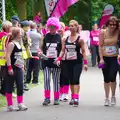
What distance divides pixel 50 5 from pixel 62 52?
19.3 feet

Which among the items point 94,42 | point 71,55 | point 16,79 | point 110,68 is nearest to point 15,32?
point 16,79

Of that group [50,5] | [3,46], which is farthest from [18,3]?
[3,46]

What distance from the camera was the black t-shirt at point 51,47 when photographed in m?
9.47

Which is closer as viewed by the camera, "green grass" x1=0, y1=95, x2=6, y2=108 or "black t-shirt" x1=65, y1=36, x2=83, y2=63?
"black t-shirt" x1=65, y1=36, x2=83, y2=63

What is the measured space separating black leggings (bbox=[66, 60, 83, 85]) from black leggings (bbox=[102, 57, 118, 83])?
572 millimetres

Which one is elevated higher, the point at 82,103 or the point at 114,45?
the point at 114,45

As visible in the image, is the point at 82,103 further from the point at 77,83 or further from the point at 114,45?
the point at 114,45

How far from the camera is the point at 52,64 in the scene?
945 cm

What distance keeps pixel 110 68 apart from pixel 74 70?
80 cm

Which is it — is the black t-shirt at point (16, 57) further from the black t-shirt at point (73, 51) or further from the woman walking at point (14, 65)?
the black t-shirt at point (73, 51)

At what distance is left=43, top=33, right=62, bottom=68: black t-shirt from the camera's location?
31.1 ft

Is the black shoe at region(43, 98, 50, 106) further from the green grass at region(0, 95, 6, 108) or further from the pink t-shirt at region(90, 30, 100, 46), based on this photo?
the pink t-shirt at region(90, 30, 100, 46)

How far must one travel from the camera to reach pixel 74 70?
9.38 metres

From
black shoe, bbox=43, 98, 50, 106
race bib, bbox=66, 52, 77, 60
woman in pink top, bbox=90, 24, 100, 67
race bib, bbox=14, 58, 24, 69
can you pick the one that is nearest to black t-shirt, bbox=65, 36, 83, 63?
race bib, bbox=66, 52, 77, 60
